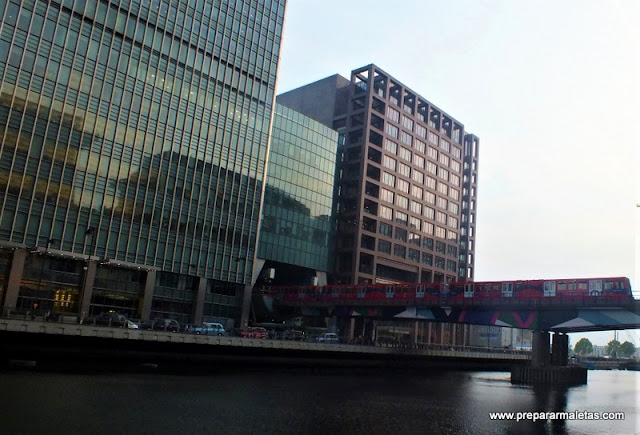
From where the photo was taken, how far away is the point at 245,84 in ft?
320

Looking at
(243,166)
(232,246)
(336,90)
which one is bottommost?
(232,246)

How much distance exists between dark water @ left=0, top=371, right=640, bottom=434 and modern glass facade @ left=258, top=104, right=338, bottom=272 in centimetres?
5816

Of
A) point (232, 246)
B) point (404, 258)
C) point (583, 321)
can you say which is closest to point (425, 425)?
point (583, 321)

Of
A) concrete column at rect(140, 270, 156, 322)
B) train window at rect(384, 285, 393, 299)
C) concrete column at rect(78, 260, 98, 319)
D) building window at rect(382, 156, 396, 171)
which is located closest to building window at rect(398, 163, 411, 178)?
building window at rect(382, 156, 396, 171)

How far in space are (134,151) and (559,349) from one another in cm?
7154

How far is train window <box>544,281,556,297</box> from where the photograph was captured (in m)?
69.9

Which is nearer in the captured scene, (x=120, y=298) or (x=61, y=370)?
(x=61, y=370)

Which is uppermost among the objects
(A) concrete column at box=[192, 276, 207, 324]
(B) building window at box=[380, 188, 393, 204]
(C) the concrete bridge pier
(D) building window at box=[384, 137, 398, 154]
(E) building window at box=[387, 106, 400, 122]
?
(E) building window at box=[387, 106, 400, 122]

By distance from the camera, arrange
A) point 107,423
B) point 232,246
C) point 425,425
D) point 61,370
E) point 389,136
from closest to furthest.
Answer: point 107,423 → point 425,425 → point 61,370 → point 232,246 → point 389,136

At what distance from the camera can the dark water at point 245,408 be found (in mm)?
25766

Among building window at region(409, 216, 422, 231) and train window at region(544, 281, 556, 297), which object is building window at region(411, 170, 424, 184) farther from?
train window at region(544, 281, 556, 297)

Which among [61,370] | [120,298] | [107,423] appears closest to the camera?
[107,423]

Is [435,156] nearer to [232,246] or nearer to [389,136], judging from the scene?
[389,136]

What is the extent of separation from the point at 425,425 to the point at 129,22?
244 ft
